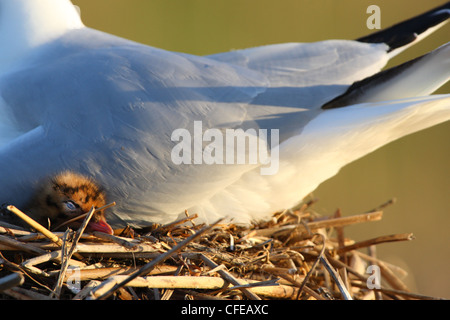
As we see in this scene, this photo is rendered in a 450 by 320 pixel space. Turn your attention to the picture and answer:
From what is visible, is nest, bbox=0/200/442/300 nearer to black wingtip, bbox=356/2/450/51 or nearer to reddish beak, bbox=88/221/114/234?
reddish beak, bbox=88/221/114/234

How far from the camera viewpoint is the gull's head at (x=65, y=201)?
2.04 m

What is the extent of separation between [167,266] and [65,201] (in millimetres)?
400

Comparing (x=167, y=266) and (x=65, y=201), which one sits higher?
(x=65, y=201)

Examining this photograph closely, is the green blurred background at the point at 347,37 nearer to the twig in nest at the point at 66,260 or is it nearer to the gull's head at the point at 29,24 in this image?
the gull's head at the point at 29,24

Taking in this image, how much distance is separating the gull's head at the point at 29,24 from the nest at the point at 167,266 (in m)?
1.08

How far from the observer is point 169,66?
2311mm

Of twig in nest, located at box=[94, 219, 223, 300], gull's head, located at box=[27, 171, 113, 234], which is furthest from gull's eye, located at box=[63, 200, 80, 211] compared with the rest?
twig in nest, located at box=[94, 219, 223, 300]

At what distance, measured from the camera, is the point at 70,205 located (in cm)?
205

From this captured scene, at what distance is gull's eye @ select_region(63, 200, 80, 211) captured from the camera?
2.04 metres

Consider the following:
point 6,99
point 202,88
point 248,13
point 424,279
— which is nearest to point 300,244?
point 202,88

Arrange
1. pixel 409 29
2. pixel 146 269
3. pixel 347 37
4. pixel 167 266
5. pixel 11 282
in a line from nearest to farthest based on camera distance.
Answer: pixel 11 282, pixel 146 269, pixel 167 266, pixel 409 29, pixel 347 37

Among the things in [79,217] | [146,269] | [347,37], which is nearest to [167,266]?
[146,269]

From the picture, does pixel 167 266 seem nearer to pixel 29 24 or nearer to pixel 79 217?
pixel 79 217

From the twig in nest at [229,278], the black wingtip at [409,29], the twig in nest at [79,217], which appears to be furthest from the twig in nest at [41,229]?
the black wingtip at [409,29]
